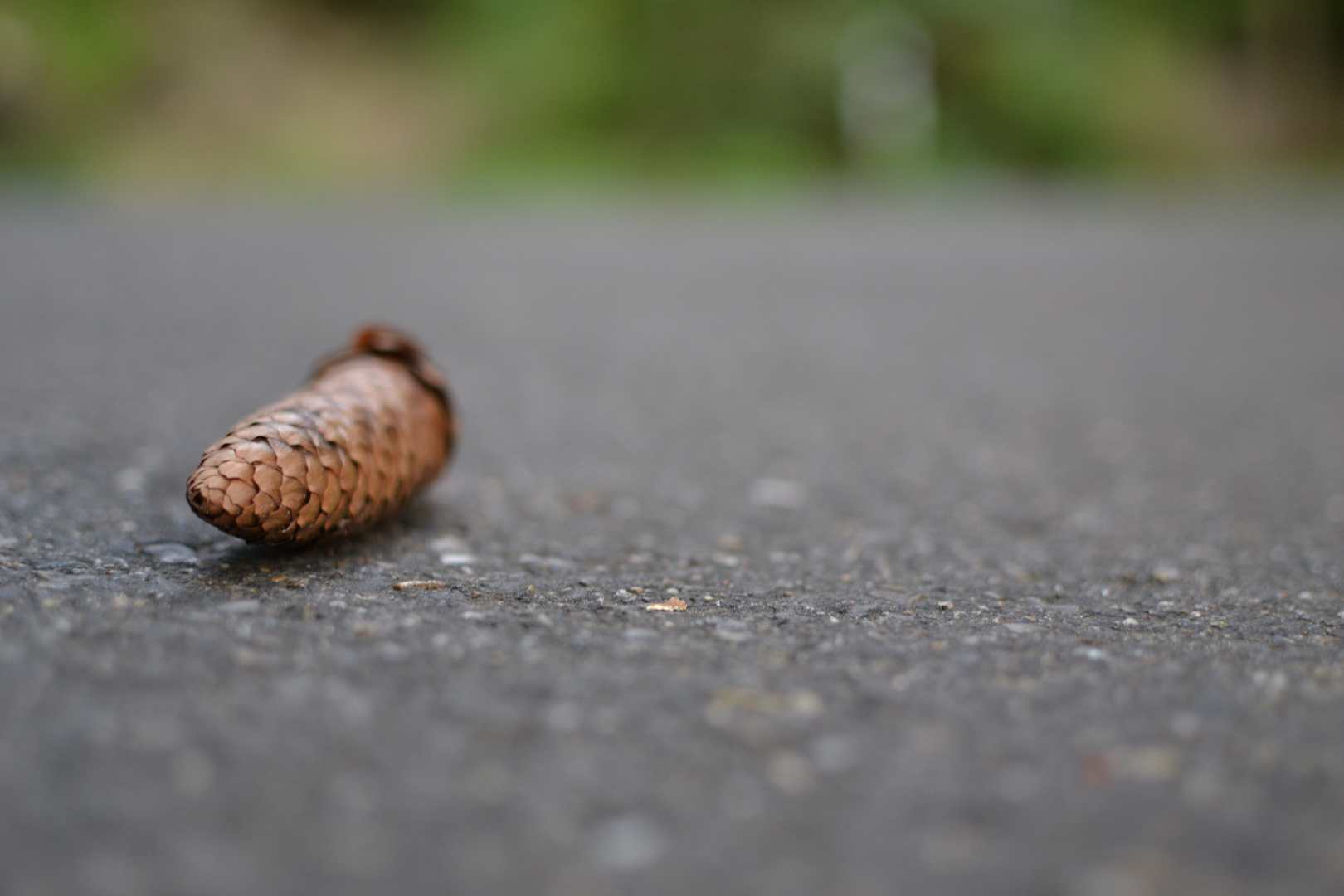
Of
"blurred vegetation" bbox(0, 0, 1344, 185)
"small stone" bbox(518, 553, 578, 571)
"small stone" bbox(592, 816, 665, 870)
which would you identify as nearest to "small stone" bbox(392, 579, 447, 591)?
"small stone" bbox(518, 553, 578, 571)

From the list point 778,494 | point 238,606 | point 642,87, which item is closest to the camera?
point 238,606

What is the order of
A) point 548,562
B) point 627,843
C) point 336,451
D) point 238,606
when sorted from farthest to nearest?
point 548,562
point 336,451
point 238,606
point 627,843

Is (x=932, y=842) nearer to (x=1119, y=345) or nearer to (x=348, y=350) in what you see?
(x=348, y=350)

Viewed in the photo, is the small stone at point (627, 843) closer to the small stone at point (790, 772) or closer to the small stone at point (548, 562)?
the small stone at point (790, 772)

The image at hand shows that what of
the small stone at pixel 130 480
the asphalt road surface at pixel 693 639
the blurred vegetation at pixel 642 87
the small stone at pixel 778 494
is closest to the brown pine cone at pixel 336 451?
the asphalt road surface at pixel 693 639

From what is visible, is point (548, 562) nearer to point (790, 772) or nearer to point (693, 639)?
point (693, 639)

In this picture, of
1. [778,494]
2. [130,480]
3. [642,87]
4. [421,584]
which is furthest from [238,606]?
[642,87]

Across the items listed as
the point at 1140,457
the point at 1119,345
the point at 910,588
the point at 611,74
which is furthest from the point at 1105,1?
the point at 910,588
